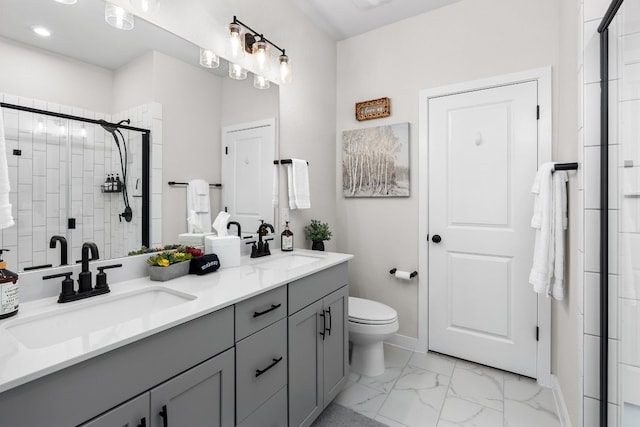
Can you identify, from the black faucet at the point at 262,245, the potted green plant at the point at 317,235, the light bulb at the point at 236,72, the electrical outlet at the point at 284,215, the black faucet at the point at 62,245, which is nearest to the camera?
the black faucet at the point at 62,245

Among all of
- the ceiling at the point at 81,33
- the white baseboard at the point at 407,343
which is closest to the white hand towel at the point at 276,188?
the ceiling at the point at 81,33

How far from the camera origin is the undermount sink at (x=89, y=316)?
2.98 feet

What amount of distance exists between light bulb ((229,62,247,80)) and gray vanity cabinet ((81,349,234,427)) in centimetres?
153

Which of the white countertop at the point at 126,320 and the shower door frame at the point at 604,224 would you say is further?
the shower door frame at the point at 604,224

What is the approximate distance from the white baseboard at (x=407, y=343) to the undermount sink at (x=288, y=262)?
118 cm

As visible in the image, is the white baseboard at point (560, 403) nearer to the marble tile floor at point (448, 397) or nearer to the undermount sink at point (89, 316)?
the marble tile floor at point (448, 397)

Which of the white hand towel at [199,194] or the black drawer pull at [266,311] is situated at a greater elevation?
the white hand towel at [199,194]

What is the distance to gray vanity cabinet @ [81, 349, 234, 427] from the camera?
82 centimetres

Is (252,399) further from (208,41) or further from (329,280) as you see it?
(208,41)

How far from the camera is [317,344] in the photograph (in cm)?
161

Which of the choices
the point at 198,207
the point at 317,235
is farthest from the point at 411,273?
the point at 198,207

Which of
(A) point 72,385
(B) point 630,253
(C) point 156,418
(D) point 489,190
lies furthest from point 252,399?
(D) point 489,190

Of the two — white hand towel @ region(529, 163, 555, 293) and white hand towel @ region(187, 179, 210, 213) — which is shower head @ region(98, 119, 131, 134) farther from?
white hand towel @ region(529, 163, 555, 293)

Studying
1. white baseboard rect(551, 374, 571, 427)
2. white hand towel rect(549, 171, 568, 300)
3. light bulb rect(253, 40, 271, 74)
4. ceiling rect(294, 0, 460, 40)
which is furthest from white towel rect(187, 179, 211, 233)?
white baseboard rect(551, 374, 571, 427)
